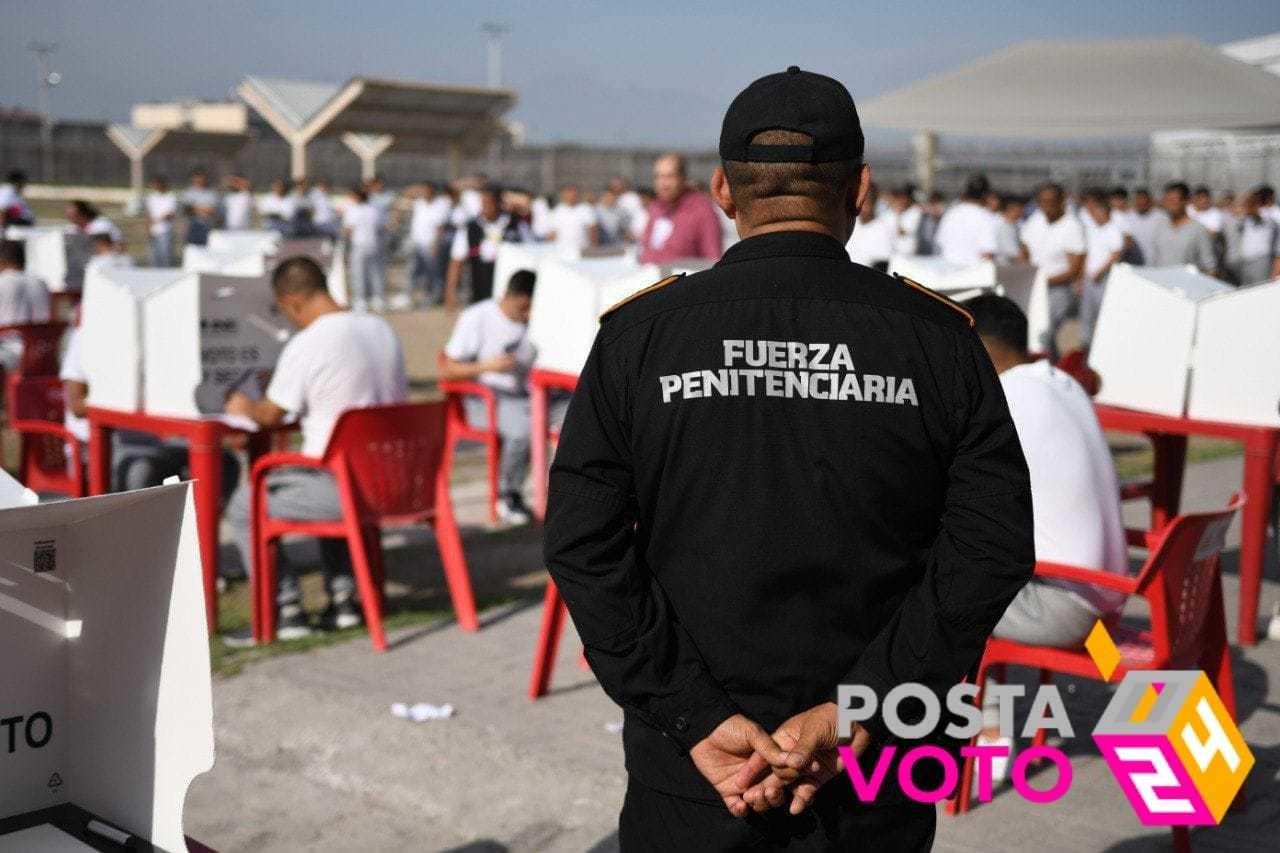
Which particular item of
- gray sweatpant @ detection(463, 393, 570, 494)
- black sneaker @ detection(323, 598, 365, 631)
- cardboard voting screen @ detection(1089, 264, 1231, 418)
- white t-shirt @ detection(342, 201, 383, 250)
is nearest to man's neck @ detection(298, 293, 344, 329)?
black sneaker @ detection(323, 598, 365, 631)

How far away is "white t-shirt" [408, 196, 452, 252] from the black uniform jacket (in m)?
19.6

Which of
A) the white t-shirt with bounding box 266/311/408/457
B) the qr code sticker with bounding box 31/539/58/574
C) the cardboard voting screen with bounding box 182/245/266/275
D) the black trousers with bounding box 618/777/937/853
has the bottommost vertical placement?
the black trousers with bounding box 618/777/937/853

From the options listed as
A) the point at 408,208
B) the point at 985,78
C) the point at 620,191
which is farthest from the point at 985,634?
the point at 408,208

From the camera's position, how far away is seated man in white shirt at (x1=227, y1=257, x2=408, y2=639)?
584cm

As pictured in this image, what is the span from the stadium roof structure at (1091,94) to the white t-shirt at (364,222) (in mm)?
9741

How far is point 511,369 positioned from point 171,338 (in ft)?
7.83

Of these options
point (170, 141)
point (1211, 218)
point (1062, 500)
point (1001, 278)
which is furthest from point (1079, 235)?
point (170, 141)

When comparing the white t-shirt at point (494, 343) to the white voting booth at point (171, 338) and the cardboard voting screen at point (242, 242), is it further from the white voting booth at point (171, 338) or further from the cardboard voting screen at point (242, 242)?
the cardboard voting screen at point (242, 242)

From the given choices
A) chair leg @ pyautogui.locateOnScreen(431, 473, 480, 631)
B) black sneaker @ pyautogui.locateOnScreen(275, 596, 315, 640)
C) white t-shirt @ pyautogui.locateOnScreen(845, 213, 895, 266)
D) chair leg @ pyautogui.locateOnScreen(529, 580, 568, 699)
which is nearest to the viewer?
chair leg @ pyautogui.locateOnScreen(529, 580, 568, 699)

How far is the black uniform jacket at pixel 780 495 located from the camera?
6.66 ft

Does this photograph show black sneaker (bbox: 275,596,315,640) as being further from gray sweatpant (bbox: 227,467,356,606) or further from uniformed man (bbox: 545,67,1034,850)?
uniformed man (bbox: 545,67,1034,850)

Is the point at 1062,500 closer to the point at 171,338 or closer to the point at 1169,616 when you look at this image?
the point at 1169,616

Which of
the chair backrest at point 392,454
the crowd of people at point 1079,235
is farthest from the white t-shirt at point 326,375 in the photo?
the crowd of people at point 1079,235

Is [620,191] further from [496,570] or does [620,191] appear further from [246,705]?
[246,705]
